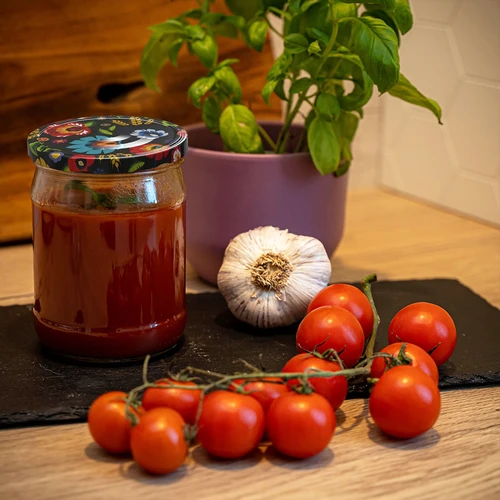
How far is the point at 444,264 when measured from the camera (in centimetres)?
146

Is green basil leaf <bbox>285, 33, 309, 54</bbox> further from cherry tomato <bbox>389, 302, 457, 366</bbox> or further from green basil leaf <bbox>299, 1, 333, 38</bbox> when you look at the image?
cherry tomato <bbox>389, 302, 457, 366</bbox>

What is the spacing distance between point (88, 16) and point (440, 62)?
655 mm

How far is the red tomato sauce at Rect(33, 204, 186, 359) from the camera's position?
38.4 inches

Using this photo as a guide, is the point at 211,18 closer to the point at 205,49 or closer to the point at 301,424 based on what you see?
the point at 205,49

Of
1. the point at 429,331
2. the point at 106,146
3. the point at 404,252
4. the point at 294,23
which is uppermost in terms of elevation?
the point at 294,23

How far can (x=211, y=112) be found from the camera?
49.6 inches

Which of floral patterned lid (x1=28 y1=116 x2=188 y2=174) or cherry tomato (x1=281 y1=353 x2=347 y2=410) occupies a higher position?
floral patterned lid (x1=28 y1=116 x2=188 y2=174)

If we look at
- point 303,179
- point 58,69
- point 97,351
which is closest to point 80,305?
point 97,351

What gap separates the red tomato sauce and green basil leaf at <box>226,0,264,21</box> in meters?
0.39

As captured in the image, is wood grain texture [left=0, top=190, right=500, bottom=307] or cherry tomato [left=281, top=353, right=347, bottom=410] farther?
wood grain texture [left=0, top=190, right=500, bottom=307]

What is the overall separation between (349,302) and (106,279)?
0.29m

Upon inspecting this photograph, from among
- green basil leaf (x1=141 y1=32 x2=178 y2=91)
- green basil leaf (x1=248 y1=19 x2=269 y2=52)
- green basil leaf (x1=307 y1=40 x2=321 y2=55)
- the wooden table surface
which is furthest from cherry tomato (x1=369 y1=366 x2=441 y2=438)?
green basil leaf (x1=141 y1=32 x2=178 y2=91)

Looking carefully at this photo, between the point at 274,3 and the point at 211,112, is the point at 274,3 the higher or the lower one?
the higher one

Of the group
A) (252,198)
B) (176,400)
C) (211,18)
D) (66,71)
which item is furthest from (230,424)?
(66,71)
